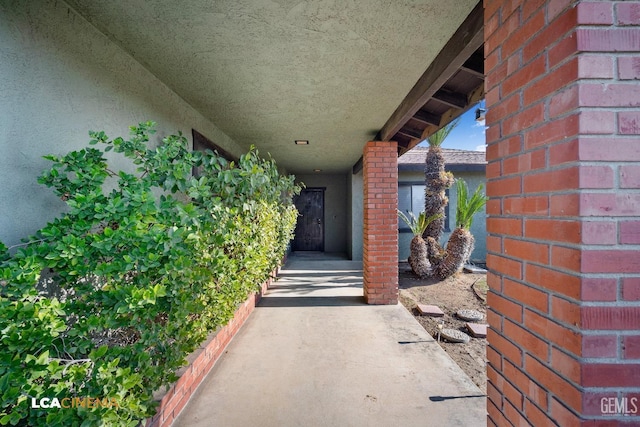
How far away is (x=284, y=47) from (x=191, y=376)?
8.39 ft

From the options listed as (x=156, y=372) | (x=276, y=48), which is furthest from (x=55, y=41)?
(x=156, y=372)

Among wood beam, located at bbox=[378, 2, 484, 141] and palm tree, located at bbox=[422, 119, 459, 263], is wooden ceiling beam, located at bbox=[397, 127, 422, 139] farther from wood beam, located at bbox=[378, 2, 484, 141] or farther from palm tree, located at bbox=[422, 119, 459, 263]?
palm tree, located at bbox=[422, 119, 459, 263]

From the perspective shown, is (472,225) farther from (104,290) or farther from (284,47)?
(104,290)

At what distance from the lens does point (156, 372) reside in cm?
144

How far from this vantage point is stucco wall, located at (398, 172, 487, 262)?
850 centimetres

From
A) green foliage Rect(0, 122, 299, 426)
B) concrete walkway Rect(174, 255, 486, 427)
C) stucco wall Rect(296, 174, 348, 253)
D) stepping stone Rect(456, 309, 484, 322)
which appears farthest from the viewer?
stucco wall Rect(296, 174, 348, 253)

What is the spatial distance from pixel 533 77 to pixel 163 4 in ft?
6.39

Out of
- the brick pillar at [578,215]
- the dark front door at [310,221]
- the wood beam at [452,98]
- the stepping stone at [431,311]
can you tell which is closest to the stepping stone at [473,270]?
the stepping stone at [431,311]

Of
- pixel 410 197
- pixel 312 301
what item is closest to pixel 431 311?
pixel 312 301

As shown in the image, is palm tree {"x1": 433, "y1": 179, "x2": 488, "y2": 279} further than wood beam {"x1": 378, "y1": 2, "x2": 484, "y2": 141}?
Yes

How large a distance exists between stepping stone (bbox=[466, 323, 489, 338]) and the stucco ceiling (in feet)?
9.52

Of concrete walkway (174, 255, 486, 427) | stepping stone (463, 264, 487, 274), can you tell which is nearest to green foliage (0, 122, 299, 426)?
concrete walkway (174, 255, 486, 427)

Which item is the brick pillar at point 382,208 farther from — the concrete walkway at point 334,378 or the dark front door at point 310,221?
the dark front door at point 310,221

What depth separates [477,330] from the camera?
3.61 m
